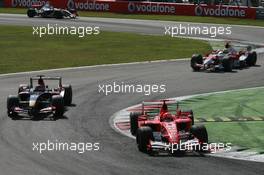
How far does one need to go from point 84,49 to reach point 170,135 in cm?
2729

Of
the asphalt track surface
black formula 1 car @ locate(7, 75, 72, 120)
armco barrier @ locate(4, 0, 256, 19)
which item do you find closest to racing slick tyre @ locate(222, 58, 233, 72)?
the asphalt track surface

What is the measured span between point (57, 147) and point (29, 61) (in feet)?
70.7

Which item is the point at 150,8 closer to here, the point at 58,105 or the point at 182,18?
the point at 182,18

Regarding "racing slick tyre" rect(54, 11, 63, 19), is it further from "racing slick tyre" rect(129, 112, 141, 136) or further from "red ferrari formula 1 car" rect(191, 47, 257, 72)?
"racing slick tyre" rect(129, 112, 141, 136)

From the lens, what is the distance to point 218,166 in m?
15.6

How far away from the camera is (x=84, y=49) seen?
44.1 m

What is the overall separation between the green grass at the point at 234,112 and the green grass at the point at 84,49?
1260 cm

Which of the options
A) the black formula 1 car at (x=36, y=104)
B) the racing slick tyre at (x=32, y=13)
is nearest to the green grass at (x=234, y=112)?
the black formula 1 car at (x=36, y=104)

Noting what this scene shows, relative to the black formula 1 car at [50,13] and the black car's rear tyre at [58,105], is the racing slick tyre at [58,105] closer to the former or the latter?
the black car's rear tyre at [58,105]

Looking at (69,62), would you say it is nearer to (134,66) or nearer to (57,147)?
(134,66)

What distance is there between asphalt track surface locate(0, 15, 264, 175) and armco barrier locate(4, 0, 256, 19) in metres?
34.1

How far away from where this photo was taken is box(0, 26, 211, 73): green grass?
38.2 meters

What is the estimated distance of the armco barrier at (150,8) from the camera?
6662 cm

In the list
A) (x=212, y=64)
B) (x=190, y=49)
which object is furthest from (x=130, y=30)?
(x=212, y=64)
